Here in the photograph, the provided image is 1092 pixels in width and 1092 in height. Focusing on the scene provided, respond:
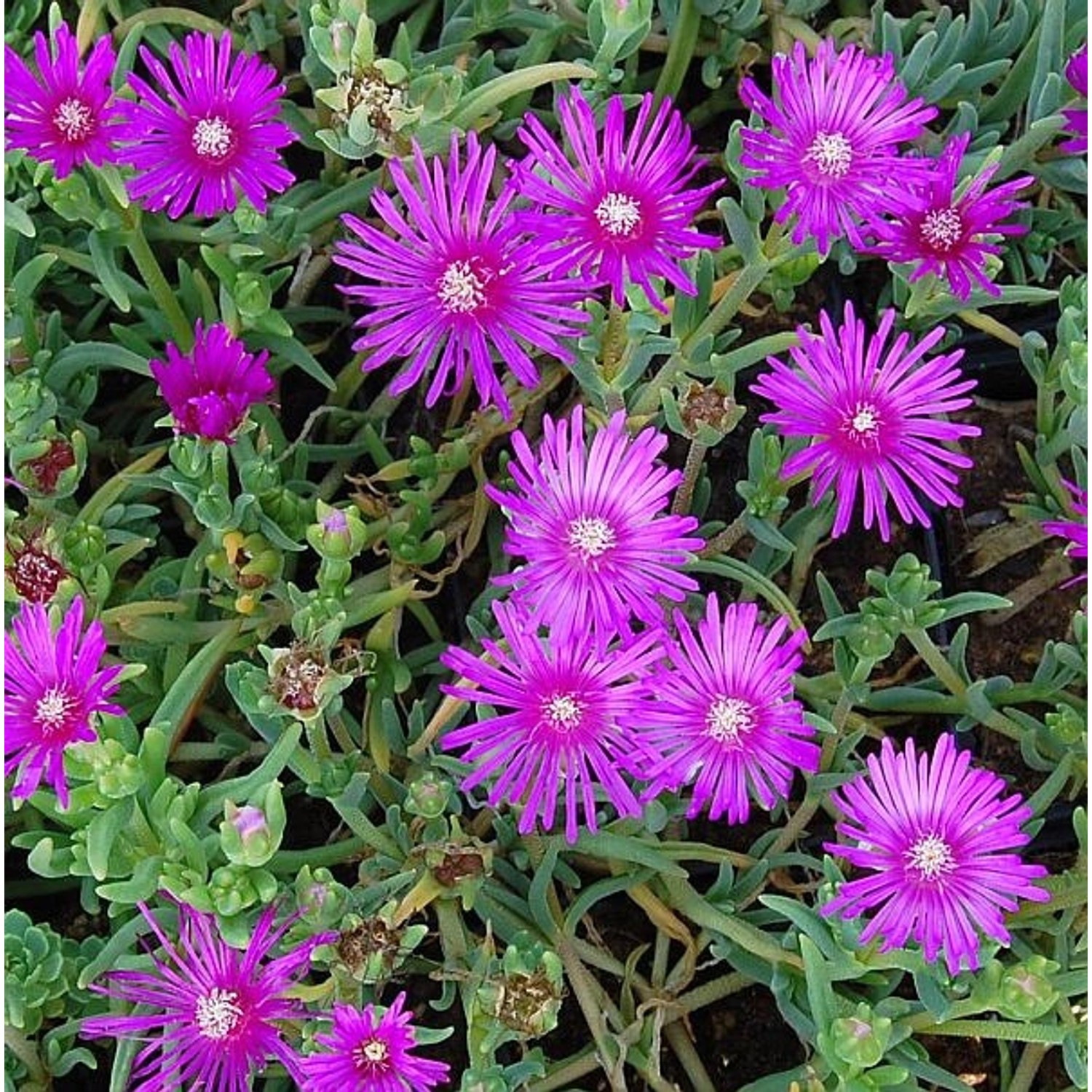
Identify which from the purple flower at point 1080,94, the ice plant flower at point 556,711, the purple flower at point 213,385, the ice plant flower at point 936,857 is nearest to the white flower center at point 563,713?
the ice plant flower at point 556,711

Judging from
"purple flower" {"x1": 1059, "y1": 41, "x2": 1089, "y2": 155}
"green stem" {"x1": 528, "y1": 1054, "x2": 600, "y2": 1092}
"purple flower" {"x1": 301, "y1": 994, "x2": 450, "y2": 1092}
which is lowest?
"purple flower" {"x1": 301, "y1": 994, "x2": 450, "y2": 1092}

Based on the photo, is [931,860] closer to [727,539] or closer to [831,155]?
[727,539]

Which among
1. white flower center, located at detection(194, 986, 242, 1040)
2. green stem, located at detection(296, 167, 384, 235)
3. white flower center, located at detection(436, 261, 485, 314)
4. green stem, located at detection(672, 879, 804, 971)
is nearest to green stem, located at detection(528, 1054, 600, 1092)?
green stem, located at detection(672, 879, 804, 971)

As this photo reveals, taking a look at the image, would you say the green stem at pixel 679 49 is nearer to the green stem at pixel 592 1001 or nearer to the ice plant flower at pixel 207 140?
the ice plant flower at pixel 207 140

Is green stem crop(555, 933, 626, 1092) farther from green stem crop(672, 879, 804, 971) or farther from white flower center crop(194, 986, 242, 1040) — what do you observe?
white flower center crop(194, 986, 242, 1040)

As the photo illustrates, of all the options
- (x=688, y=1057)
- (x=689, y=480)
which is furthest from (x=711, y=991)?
(x=689, y=480)

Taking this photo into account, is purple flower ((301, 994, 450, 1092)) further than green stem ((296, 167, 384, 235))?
No

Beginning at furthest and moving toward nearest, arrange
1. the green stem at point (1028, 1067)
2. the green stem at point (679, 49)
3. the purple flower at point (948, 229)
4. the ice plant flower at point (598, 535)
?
the green stem at point (679, 49)
the green stem at point (1028, 1067)
the purple flower at point (948, 229)
the ice plant flower at point (598, 535)
